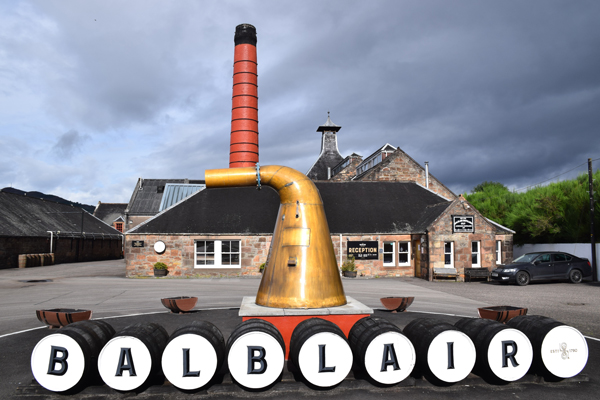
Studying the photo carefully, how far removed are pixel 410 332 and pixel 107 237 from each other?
1779 inches

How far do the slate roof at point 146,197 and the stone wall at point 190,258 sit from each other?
2078 centimetres

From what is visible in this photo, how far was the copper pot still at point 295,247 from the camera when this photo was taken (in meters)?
7.45

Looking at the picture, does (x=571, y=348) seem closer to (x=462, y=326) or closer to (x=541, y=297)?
(x=462, y=326)

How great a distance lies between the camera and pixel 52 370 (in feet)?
17.8

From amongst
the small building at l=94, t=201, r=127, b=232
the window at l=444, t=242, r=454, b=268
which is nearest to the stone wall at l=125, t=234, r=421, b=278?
the window at l=444, t=242, r=454, b=268

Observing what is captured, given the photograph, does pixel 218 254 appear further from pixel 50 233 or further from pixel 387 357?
pixel 50 233

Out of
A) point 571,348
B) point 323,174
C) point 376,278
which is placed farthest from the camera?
point 323,174

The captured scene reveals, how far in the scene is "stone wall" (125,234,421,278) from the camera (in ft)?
75.2

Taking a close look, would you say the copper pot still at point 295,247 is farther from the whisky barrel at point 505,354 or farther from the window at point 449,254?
the window at point 449,254

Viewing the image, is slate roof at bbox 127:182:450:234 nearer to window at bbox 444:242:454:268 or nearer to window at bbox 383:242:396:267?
window at bbox 383:242:396:267

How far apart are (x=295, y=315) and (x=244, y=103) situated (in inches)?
902

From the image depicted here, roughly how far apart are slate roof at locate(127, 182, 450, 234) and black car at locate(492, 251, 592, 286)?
4604 millimetres

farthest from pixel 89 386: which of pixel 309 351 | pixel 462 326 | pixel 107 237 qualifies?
pixel 107 237

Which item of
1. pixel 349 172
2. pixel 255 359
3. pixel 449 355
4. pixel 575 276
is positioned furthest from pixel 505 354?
pixel 349 172
